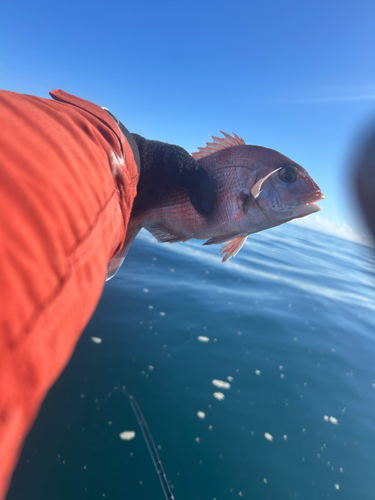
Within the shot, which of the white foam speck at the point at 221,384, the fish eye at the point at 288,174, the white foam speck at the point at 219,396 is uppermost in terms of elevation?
the fish eye at the point at 288,174

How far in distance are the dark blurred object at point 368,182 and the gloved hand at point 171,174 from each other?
3.82 ft

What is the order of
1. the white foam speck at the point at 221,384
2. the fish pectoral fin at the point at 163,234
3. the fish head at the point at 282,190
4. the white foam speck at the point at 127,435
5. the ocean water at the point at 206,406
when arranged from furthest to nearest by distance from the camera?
the white foam speck at the point at 221,384 → the white foam speck at the point at 127,435 → the ocean water at the point at 206,406 → the fish pectoral fin at the point at 163,234 → the fish head at the point at 282,190

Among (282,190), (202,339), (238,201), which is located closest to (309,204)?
(282,190)

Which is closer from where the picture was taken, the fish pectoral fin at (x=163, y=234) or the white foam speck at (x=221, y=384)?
the fish pectoral fin at (x=163, y=234)

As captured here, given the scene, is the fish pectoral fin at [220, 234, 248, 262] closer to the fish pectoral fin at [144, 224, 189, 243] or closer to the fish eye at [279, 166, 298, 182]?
the fish pectoral fin at [144, 224, 189, 243]

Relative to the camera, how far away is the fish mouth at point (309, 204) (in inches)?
54.4

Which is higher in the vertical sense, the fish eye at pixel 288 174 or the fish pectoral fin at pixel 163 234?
the fish eye at pixel 288 174

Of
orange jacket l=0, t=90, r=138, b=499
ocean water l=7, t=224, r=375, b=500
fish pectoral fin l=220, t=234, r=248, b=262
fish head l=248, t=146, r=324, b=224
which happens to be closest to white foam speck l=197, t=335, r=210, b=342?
ocean water l=7, t=224, r=375, b=500

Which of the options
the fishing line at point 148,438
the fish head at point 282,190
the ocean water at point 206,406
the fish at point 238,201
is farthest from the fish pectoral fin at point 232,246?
the fishing line at point 148,438

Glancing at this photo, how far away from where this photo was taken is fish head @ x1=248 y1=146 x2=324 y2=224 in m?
1.37

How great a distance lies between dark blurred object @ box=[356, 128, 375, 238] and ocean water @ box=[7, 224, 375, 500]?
0.31 metres

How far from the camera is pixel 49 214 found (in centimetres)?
48

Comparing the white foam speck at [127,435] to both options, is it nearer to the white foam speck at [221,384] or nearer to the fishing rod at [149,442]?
the fishing rod at [149,442]

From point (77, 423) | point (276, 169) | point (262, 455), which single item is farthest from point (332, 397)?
point (276, 169)
